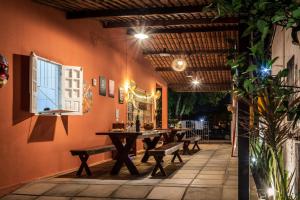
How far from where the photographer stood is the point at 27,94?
20.7 ft

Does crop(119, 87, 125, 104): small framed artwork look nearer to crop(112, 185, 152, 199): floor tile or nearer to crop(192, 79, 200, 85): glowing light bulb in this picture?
crop(112, 185, 152, 199): floor tile

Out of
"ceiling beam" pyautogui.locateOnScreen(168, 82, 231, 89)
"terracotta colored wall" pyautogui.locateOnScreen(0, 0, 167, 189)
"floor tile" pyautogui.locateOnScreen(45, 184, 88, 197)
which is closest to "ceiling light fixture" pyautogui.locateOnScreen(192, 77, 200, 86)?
"ceiling beam" pyautogui.locateOnScreen(168, 82, 231, 89)

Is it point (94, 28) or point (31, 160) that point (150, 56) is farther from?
point (31, 160)

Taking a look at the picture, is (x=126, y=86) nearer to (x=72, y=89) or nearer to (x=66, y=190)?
(x=72, y=89)

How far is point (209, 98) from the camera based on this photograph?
83.3ft

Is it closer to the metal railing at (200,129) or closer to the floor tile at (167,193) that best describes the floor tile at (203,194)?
the floor tile at (167,193)

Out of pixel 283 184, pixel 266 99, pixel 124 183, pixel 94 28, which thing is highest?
pixel 94 28

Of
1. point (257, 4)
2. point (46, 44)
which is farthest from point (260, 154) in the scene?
point (46, 44)

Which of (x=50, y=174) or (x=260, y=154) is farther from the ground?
(x=260, y=154)

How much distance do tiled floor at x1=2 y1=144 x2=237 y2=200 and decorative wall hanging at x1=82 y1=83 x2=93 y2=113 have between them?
224 centimetres

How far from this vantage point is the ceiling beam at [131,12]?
7754 mm

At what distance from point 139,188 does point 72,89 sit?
108 inches

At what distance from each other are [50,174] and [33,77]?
1.81 meters

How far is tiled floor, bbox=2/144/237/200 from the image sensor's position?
213 inches
